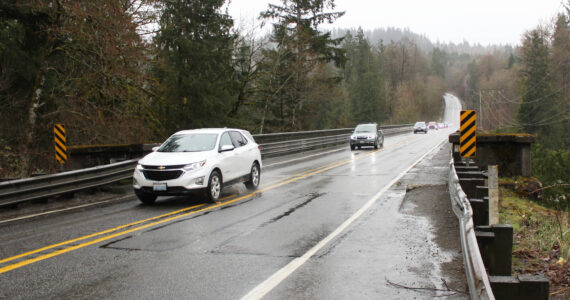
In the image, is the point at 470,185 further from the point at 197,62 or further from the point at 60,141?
the point at 197,62

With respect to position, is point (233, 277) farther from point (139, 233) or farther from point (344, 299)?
point (139, 233)

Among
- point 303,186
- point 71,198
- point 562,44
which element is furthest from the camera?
point 562,44

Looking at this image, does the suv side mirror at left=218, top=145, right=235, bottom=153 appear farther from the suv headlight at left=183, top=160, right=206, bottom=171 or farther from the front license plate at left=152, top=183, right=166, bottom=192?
the front license plate at left=152, top=183, right=166, bottom=192

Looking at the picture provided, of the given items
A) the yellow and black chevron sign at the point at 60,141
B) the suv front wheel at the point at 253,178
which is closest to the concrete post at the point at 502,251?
the suv front wheel at the point at 253,178

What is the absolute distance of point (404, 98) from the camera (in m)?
106

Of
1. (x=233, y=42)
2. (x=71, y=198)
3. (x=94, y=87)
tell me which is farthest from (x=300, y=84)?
(x=71, y=198)

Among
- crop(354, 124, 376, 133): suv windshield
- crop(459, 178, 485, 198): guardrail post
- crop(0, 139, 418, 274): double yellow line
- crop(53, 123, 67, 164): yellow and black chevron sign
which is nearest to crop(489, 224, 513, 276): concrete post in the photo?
crop(459, 178, 485, 198): guardrail post

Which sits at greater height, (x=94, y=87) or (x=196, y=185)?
(x=94, y=87)

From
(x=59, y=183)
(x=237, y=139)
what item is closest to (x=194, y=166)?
(x=237, y=139)

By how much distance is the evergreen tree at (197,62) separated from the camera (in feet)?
95.8

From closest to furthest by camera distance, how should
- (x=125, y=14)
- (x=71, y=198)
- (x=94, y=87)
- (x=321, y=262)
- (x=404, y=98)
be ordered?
(x=321, y=262), (x=71, y=198), (x=125, y=14), (x=94, y=87), (x=404, y=98)

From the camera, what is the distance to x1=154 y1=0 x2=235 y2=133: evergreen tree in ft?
95.8

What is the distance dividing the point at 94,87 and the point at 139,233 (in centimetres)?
1266

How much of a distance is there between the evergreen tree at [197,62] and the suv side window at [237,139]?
16043mm
